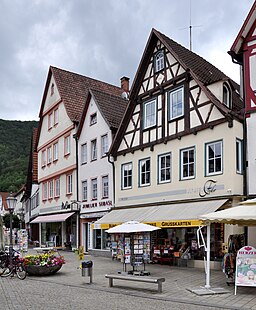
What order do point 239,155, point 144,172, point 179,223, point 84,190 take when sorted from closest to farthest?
point 239,155 → point 179,223 → point 144,172 → point 84,190

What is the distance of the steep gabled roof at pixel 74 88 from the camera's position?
33.1 meters

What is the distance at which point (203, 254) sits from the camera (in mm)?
19938

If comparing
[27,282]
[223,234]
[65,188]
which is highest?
[65,188]

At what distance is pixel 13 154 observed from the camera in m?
78.2

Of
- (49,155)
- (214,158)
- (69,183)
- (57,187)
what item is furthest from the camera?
(49,155)

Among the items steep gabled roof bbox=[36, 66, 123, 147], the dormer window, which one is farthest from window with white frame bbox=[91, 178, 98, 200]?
the dormer window

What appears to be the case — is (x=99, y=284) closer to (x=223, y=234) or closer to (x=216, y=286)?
(x=216, y=286)

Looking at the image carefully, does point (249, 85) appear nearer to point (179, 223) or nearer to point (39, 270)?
point (179, 223)

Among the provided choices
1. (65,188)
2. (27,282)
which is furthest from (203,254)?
(65,188)

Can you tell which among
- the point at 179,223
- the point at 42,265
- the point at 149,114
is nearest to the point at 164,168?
the point at 149,114

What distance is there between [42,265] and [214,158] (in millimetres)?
8104

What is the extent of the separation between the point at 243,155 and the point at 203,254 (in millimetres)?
4637

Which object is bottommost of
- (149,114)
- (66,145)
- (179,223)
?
(179,223)

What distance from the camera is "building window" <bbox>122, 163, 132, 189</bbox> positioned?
2472cm
